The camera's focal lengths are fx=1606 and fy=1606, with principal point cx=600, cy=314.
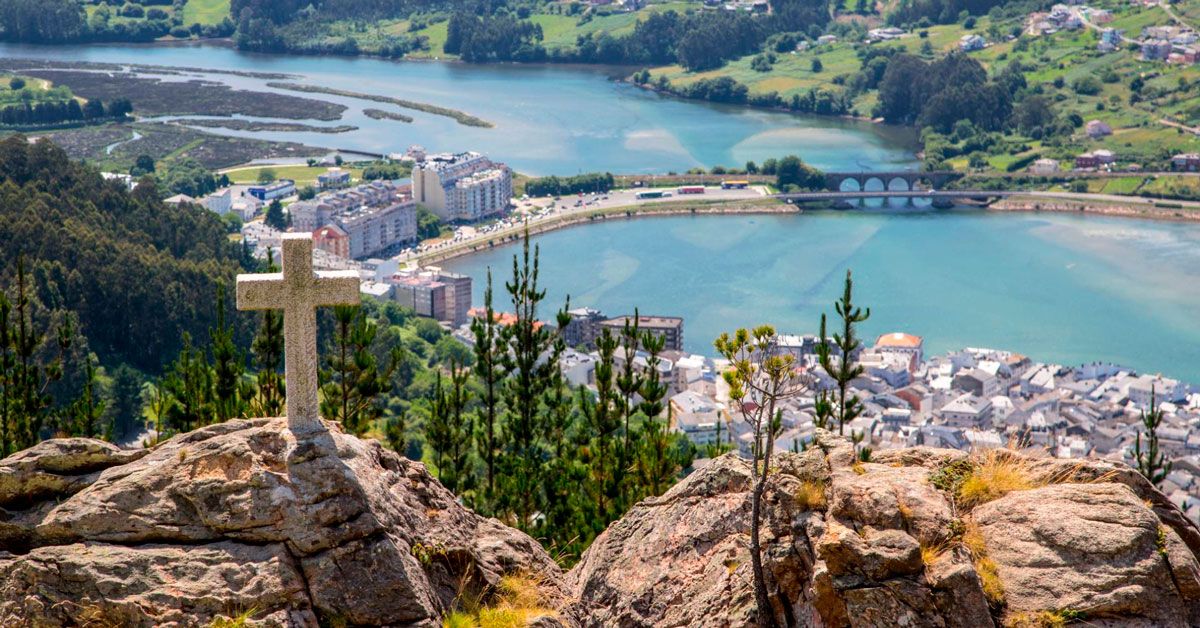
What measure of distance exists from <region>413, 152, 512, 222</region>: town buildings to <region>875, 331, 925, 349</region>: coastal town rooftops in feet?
89.1

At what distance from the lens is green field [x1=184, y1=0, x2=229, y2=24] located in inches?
4995

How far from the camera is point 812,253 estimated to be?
70438mm

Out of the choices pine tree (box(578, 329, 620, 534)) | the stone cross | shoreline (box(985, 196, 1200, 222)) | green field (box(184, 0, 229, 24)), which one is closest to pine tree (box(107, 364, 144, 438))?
pine tree (box(578, 329, 620, 534))

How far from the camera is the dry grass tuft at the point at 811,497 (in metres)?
8.60

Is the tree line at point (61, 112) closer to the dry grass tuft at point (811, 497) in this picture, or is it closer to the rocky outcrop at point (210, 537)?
the rocky outcrop at point (210, 537)

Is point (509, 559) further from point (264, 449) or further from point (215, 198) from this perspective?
point (215, 198)

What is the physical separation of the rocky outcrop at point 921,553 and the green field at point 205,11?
12360 centimetres

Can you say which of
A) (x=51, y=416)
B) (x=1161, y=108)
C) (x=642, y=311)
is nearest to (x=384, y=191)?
(x=642, y=311)

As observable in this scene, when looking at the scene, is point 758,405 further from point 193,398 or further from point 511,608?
point 193,398

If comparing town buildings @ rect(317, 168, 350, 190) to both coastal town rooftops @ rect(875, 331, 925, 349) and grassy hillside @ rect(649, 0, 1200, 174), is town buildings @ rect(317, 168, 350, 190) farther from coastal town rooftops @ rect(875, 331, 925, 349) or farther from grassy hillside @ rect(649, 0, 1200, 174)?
grassy hillside @ rect(649, 0, 1200, 174)

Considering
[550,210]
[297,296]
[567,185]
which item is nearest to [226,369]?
[297,296]

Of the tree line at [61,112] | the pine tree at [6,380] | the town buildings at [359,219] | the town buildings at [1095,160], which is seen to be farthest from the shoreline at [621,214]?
the pine tree at [6,380]

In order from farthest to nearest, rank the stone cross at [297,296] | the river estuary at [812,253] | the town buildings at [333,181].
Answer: the town buildings at [333,181]
the river estuary at [812,253]
the stone cross at [297,296]

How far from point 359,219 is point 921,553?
62.7 m
